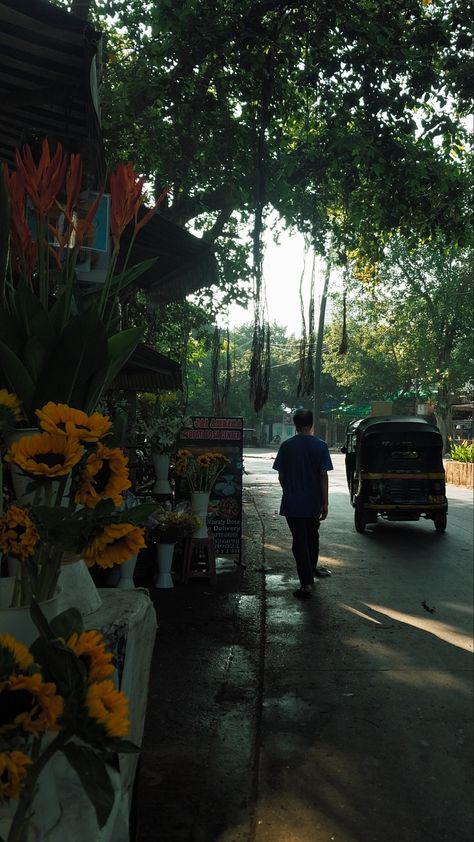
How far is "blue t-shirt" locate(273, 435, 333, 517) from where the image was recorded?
21.7 ft

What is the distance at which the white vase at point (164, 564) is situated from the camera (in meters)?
6.75

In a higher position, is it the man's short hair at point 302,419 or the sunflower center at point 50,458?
the man's short hair at point 302,419

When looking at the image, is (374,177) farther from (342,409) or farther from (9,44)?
(342,409)

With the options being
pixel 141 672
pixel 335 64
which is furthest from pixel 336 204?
pixel 141 672

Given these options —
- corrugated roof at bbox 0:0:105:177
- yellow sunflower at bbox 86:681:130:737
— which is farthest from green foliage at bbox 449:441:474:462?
yellow sunflower at bbox 86:681:130:737

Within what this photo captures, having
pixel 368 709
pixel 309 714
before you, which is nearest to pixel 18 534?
pixel 309 714

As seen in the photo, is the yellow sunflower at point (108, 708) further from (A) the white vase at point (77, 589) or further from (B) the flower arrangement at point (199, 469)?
(B) the flower arrangement at point (199, 469)

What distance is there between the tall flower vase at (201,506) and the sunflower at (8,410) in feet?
19.6

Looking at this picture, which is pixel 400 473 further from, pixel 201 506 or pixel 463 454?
pixel 463 454

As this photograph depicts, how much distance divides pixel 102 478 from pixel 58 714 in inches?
15.5

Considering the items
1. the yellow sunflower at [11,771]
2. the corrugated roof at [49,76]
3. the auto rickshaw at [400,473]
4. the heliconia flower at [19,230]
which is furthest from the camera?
the auto rickshaw at [400,473]

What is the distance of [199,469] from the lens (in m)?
7.20

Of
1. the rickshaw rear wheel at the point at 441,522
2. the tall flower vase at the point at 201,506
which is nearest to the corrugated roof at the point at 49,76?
the tall flower vase at the point at 201,506

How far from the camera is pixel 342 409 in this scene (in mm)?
51250
